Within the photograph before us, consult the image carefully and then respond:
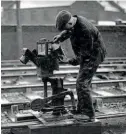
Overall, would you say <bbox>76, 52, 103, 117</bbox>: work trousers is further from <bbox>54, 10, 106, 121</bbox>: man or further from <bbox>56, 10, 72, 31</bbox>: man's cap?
<bbox>56, 10, 72, 31</bbox>: man's cap

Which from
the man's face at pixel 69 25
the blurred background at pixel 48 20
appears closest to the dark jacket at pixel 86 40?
the man's face at pixel 69 25

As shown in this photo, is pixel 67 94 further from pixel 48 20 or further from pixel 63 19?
pixel 48 20

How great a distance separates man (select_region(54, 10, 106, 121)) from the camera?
5.55 meters

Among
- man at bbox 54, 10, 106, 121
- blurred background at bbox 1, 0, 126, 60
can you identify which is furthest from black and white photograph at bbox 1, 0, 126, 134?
blurred background at bbox 1, 0, 126, 60

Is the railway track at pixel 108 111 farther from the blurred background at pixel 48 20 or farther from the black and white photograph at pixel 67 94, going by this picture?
the blurred background at pixel 48 20

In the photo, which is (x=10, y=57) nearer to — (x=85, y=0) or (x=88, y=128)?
(x=88, y=128)

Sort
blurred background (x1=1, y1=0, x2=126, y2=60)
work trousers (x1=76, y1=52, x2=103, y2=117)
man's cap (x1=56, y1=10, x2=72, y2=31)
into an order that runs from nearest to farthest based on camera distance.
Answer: man's cap (x1=56, y1=10, x2=72, y2=31)
work trousers (x1=76, y1=52, x2=103, y2=117)
blurred background (x1=1, y1=0, x2=126, y2=60)

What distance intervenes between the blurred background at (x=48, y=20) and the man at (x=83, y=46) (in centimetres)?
1363

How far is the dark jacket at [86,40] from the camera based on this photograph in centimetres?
563

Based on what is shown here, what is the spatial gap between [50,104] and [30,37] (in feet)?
47.4

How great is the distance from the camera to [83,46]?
5.73m

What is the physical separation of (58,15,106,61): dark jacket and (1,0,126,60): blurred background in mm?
13635

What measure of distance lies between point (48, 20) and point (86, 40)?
45398 millimetres

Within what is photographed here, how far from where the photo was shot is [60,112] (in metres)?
6.01
